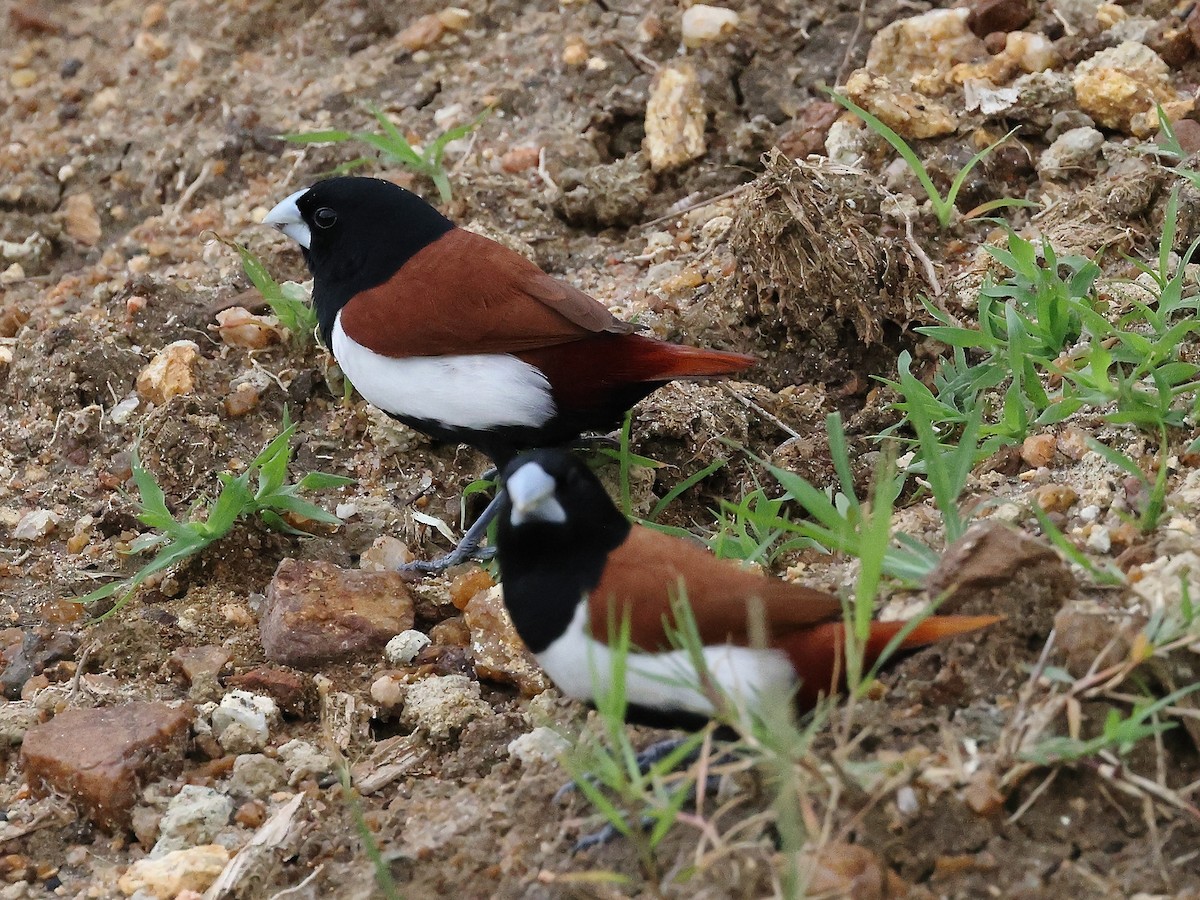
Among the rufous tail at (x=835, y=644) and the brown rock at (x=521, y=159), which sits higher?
the rufous tail at (x=835, y=644)

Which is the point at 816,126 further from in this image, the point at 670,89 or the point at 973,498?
the point at 973,498

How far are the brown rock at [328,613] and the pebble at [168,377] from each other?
1.03m

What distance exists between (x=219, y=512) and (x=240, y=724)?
0.76m

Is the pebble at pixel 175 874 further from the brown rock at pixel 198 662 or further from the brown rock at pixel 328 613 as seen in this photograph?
the brown rock at pixel 328 613

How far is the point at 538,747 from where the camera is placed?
9.81 feet

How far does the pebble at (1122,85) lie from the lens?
466cm

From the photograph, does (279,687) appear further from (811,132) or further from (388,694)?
(811,132)

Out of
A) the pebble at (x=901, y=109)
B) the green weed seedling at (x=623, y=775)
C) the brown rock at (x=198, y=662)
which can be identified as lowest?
the brown rock at (x=198, y=662)

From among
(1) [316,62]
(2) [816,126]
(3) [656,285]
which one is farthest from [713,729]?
(1) [316,62]

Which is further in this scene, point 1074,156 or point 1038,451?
point 1074,156

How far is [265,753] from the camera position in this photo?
3.26 m

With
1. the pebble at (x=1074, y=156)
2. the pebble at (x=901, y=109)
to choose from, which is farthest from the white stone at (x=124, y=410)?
the pebble at (x=1074, y=156)

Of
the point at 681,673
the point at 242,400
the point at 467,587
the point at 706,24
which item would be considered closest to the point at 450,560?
the point at 467,587

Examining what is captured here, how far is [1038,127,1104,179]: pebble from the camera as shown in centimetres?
464
